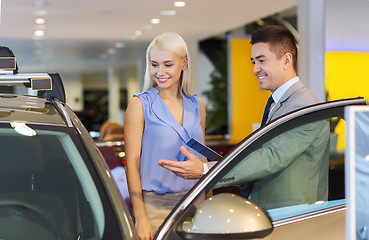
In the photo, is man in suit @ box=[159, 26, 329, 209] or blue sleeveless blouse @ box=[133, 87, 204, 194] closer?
man in suit @ box=[159, 26, 329, 209]

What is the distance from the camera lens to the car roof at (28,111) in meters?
2.06

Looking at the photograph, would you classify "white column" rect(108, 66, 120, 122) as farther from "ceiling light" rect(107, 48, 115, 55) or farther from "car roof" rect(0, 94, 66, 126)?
"car roof" rect(0, 94, 66, 126)

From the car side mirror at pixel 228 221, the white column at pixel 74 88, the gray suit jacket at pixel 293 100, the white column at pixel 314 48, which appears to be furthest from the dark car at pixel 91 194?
the white column at pixel 74 88

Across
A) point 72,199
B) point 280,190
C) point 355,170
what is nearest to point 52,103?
point 72,199

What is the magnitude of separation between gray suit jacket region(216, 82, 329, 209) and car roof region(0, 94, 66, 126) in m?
0.66

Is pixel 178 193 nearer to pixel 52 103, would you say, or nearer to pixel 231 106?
pixel 52 103

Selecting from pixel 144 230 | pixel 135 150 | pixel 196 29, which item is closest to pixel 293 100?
pixel 135 150

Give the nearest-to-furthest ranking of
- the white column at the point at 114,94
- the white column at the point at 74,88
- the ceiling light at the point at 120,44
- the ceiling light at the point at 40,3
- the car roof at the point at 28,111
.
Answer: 1. the car roof at the point at 28,111
2. the ceiling light at the point at 40,3
3. the ceiling light at the point at 120,44
4. the white column at the point at 114,94
5. the white column at the point at 74,88

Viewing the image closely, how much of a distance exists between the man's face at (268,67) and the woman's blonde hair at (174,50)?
0.97 feet

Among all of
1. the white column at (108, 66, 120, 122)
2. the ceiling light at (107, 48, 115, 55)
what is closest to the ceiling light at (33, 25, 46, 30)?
the ceiling light at (107, 48, 115, 55)

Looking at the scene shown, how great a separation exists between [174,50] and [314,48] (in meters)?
6.03

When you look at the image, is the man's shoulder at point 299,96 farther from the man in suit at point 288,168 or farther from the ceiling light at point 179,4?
the ceiling light at point 179,4

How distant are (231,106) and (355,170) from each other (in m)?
8.95

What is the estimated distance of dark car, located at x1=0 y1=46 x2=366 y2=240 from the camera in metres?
1.72
